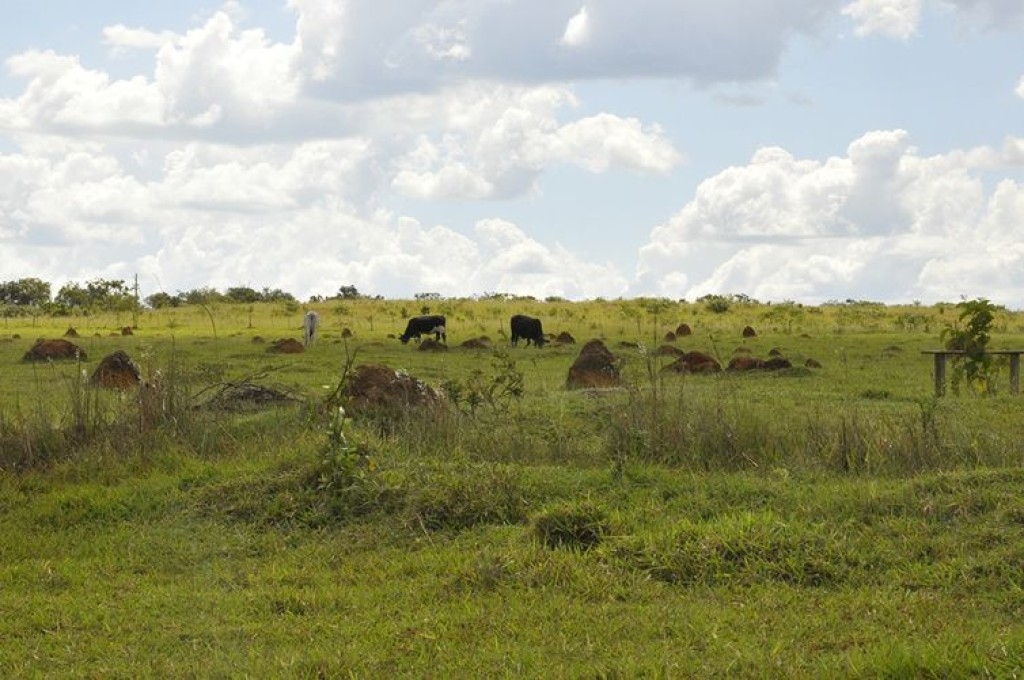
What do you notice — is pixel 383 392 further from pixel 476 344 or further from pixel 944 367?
pixel 476 344

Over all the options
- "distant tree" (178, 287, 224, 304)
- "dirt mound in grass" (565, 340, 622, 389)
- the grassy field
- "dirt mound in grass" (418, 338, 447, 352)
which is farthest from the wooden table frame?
"distant tree" (178, 287, 224, 304)

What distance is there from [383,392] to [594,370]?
6.59 metres

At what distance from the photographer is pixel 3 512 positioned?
9891 mm

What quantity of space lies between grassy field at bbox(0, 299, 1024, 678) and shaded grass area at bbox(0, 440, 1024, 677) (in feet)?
0.08

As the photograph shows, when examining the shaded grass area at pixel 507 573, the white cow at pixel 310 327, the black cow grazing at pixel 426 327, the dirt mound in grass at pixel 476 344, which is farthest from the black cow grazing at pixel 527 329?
the shaded grass area at pixel 507 573

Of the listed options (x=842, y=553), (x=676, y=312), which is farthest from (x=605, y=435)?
(x=676, y=312)

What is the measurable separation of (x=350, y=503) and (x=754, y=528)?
10.7 ft

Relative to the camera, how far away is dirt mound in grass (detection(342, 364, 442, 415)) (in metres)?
12.5

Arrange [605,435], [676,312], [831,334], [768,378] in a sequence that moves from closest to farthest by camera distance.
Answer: [605,435]
[768,378]
[831,334]
[676,312]

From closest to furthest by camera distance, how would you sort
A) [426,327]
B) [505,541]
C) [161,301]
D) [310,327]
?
[505,541]
[310,327]
[426,327]
[161,301]

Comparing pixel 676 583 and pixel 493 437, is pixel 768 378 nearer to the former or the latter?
pixel 493 437

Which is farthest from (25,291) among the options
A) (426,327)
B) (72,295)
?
(426,327)

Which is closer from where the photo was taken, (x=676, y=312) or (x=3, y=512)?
(x=3, y=512)

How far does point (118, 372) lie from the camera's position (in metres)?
19.0
